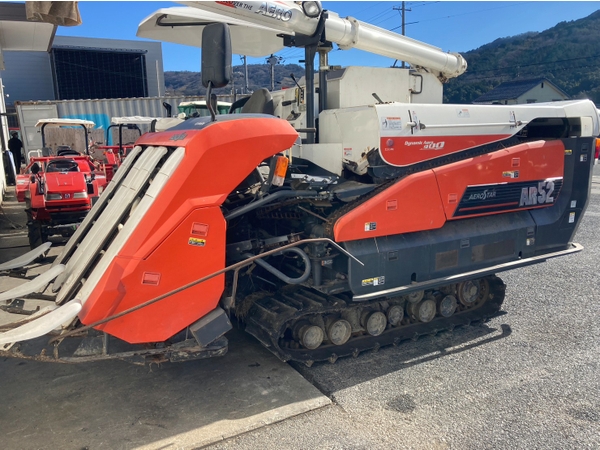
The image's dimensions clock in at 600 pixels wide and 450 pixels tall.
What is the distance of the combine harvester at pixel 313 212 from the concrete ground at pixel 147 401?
0.89 ft

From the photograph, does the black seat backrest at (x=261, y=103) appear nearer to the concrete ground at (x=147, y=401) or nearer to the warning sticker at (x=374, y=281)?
the warning sticker at (x=374, y=281)

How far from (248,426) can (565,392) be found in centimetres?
234

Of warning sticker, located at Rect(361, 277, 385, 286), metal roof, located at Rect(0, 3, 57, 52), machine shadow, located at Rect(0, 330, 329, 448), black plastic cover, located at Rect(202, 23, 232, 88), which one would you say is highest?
metal roof, located at Rect(0, 3, 57, 52)

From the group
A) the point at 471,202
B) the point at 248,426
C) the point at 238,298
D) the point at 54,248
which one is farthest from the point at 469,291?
the point at 54,248

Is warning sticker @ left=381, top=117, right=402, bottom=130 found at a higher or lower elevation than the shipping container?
lower

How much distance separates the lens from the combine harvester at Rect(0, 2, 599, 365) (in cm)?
330

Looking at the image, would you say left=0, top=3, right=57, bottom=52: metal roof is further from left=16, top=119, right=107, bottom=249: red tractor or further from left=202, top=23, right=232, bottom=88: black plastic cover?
left=202, top=23, right=232, bottom=88: black plastic cover

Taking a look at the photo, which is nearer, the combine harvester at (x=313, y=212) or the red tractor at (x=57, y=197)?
the combine harvester at (x=313, y=212)

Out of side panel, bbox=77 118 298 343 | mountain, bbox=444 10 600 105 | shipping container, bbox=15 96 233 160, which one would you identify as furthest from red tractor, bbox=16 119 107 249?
mountain, bbox=444 10 600 105

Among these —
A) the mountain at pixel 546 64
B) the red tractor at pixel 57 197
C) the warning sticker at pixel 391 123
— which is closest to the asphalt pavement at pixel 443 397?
the warning sticker at pixel 391 123

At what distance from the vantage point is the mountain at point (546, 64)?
5794 cm

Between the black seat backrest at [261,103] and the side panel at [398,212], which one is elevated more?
the black seat backrest at [261,103]

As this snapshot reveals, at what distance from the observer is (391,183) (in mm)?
4125

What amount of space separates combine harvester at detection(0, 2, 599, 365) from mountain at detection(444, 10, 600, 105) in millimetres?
47654
